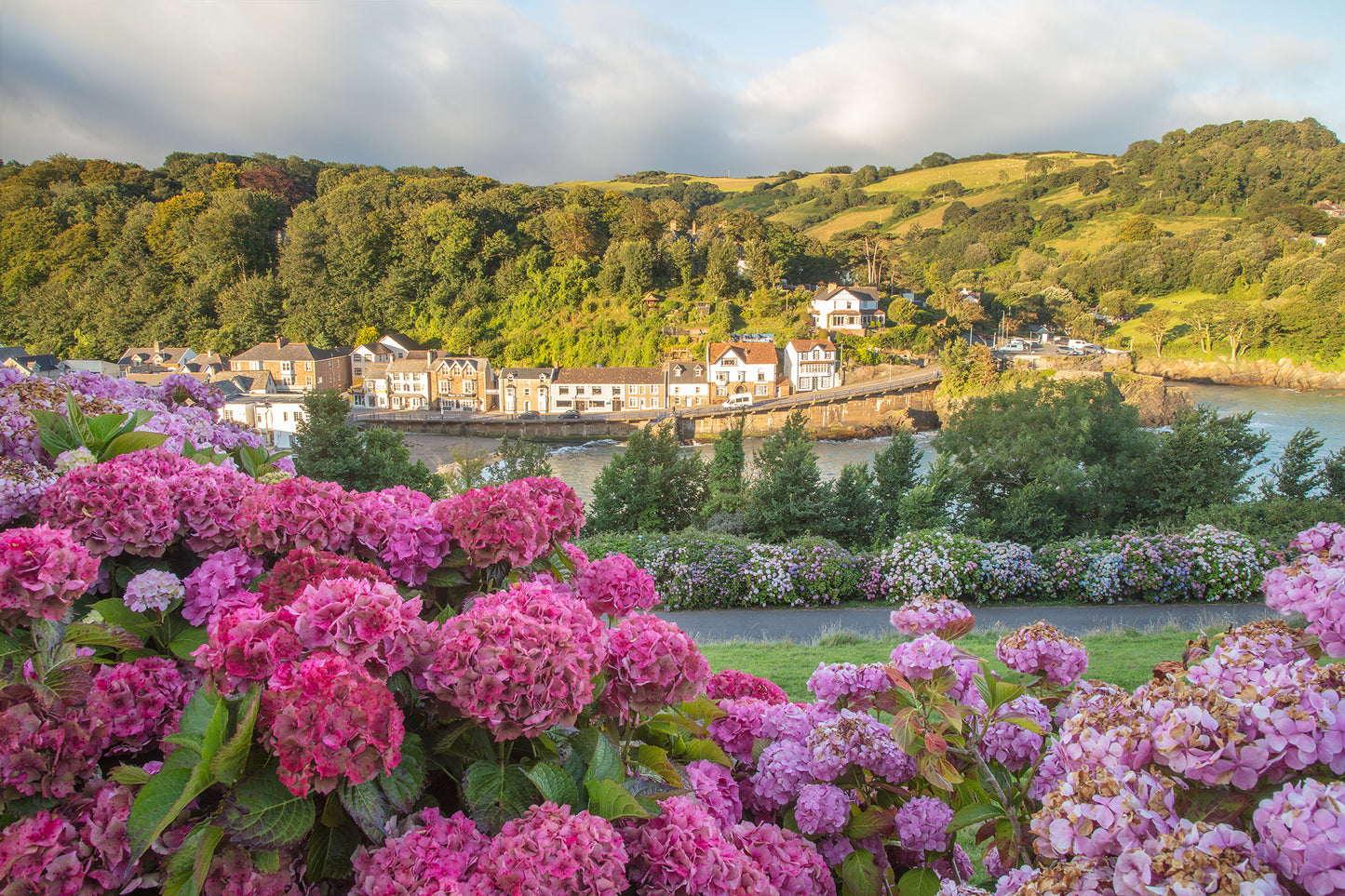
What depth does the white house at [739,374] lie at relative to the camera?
2414 inches

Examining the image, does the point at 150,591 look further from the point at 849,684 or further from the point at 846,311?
the point at 846,311

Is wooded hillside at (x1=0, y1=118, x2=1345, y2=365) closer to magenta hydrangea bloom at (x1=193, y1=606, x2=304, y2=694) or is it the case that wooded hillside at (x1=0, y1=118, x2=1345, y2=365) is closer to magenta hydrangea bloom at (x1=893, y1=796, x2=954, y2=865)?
magenta hydrangea bloom at (x1=893, y1=796, x2=954, y2=865)

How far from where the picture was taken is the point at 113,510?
1952mm

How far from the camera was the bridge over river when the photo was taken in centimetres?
5434

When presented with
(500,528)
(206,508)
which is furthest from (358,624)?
(206,508)

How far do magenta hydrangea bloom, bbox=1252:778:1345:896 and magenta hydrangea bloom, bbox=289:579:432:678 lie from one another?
5.14 ft

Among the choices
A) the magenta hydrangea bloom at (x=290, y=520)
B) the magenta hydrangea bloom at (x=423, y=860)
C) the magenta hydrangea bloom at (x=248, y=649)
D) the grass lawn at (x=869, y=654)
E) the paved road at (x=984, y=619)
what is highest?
the magenta hydrangea bloom at (x=290, y=520)

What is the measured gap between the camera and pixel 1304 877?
3.42 ft

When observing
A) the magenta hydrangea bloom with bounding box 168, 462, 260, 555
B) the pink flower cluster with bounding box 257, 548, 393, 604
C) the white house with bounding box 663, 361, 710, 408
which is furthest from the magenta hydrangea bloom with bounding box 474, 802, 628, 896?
the white house with bounding box 663, 361, 710, 408

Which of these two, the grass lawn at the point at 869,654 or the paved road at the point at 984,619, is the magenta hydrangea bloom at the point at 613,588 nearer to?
the grass lawn at the point at 869,654

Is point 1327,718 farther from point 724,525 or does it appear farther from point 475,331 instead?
point 475,331

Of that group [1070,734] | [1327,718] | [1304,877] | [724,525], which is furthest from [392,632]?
[724,525]

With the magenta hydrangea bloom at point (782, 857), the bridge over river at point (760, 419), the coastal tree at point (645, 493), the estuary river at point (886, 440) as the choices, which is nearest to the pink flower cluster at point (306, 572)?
the magenta hydrangea bloom at point (782, 857)

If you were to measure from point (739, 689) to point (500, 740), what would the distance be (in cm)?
144
